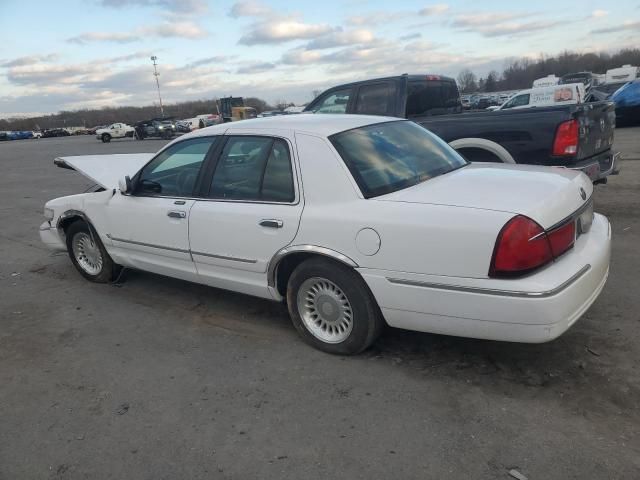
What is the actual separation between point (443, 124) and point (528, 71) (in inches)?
4568

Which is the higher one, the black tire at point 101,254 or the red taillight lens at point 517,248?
the red taillight lens at point 517,248

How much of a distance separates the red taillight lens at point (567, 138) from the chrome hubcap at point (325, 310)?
126 inches

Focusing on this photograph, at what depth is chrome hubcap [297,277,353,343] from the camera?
344cm

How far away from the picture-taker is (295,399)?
10.2ft

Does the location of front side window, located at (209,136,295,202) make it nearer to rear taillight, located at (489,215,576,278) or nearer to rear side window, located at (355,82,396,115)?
rear taillight, located at (489,215,576,278)

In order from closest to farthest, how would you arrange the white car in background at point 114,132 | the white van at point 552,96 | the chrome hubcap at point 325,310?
the chrome hubcap at point 325,310 < the white van at point 552,96 < the white car in background at point 114,132

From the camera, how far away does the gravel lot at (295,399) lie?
2.54m

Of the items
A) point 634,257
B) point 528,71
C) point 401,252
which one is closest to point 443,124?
point 634,257

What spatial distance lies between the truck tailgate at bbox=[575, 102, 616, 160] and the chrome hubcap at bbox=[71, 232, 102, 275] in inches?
197

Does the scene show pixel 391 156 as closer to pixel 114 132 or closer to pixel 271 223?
pixel 271 223

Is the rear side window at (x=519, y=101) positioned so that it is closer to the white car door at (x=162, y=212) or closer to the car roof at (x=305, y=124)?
the car roof at (x=305, y=124)

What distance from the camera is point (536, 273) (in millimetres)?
2766

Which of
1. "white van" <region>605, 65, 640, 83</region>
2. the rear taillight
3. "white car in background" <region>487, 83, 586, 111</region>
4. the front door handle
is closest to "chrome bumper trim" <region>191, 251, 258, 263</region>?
the front door handle

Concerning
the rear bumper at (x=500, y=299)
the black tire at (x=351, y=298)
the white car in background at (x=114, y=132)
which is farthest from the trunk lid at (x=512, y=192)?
the white car in background at (x=114, y=132)
